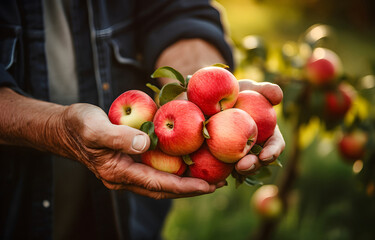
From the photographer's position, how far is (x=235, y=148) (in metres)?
0.83

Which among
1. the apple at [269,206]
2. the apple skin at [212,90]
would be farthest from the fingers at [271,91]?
the apple at [269,206]

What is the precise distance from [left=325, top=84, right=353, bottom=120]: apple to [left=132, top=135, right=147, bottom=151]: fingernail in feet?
3.64

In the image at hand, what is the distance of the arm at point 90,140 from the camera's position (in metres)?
0.79

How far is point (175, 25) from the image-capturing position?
1286 mm

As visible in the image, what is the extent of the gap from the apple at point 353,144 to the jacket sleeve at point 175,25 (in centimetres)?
84

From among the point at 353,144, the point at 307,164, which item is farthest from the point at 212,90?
the point at 307,164

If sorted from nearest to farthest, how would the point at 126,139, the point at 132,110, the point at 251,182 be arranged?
1. the point at 126,139
2. the point at 132,110
3. the point at 251,182

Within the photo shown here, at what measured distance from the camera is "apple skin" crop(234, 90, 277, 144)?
91cm

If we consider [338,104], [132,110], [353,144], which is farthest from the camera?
[353,144]

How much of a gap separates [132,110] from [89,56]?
0.46 meters

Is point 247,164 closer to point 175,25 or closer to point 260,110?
point 260,110

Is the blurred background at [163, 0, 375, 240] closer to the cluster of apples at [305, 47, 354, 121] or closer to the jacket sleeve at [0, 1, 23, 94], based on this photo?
the cluster of apples at [305, 47, 354, 121]

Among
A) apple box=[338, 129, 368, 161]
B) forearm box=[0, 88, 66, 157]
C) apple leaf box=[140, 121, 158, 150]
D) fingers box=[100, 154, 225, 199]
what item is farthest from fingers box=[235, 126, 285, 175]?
apple box=[338, 129, 368, 161]

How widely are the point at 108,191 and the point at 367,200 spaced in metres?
1.58
